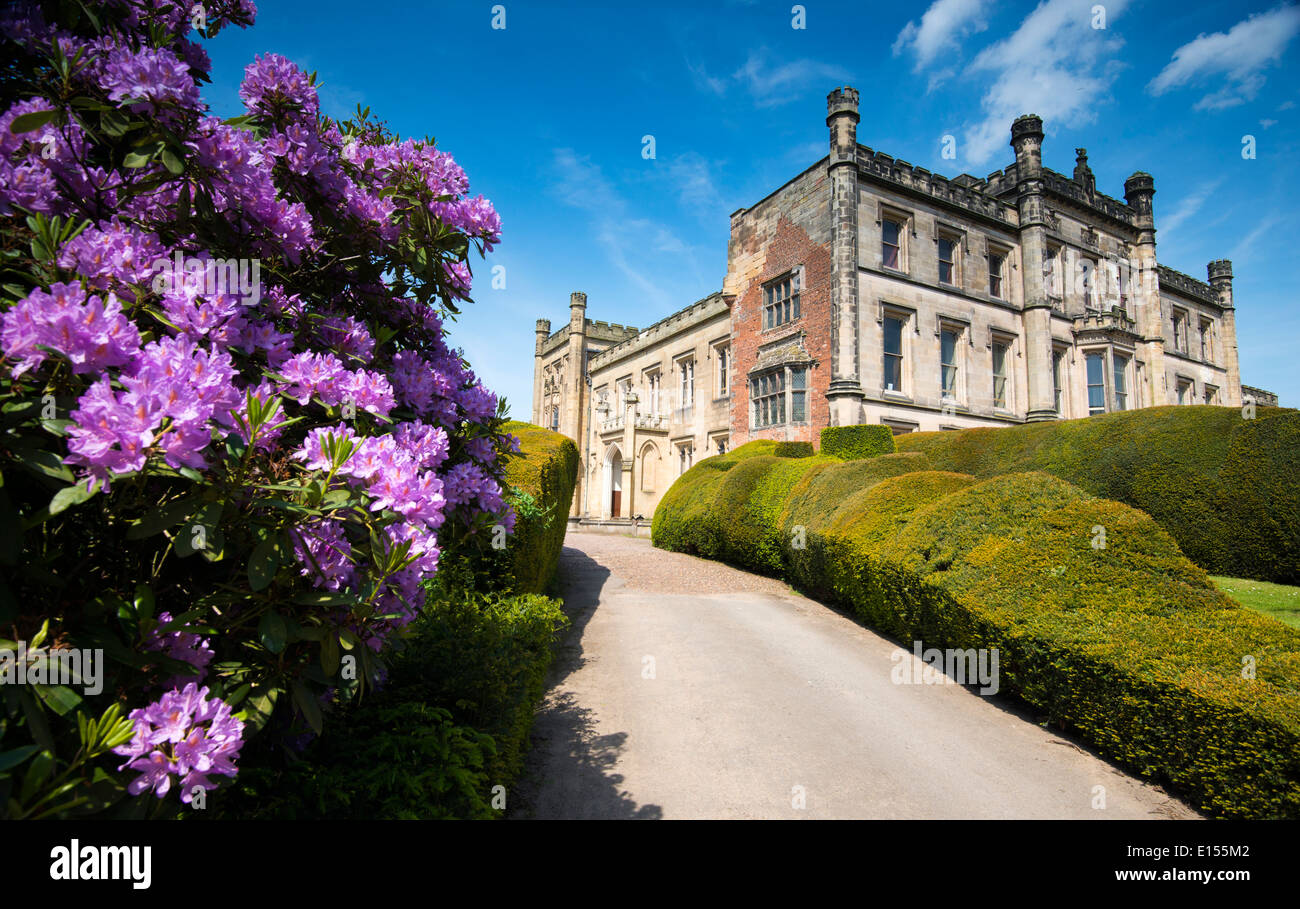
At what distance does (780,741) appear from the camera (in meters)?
5.21

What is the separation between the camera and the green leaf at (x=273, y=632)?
1483 mm

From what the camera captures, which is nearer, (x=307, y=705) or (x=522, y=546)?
(x=307, y=705)

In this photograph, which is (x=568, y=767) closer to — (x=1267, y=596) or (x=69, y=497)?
(x=69, y=497)

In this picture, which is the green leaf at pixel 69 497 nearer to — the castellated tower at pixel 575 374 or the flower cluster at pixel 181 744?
the flower cluster at pixel 181 744

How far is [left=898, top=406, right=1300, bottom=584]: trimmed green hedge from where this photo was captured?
927 centimetres

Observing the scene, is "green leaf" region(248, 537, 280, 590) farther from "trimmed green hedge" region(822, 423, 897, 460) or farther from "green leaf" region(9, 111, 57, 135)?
"trimmed green hedge" region(822, 423, 897, 460)

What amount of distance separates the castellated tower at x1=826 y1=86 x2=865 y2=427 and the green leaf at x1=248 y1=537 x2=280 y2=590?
19685mm

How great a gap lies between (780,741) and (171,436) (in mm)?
5231

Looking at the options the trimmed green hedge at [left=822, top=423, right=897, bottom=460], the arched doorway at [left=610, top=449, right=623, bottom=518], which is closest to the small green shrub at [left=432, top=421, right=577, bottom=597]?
the trimmed green hedge at [left=822, top=423, right=897, bottom=460]

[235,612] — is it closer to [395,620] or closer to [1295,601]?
[395,620]

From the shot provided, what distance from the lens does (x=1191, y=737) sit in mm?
4270

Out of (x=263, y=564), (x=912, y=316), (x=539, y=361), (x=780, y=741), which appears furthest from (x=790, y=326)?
(x=539, y=361)

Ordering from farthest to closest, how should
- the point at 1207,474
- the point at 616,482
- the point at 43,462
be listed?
the point at 616,482, the point at 1207,474, the point at 43,462
